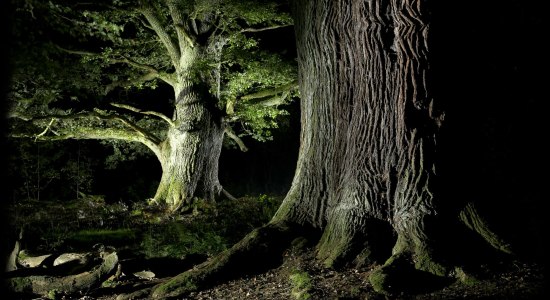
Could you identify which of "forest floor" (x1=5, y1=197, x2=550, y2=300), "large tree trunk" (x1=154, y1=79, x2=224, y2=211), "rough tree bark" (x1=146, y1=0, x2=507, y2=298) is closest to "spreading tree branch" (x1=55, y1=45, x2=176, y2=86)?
"large tree trunk" (x1=154, y1=79, x2=224, y2=211)

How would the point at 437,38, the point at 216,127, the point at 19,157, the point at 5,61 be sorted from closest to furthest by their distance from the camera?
the point at 5,61 < the point at 437,38 < the point at 216,127 < the point at 19,157

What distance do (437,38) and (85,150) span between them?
16.4 meters

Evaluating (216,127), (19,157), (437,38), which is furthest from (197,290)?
(19,157)

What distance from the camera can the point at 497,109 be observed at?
509cm

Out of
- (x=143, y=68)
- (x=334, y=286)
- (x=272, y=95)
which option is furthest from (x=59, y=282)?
(x=272, y=95)

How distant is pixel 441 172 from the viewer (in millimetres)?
4836

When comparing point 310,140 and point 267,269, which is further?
point 310,140

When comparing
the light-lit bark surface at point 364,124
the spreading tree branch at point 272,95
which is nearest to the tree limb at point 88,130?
the spreading tree branch at point 272,95

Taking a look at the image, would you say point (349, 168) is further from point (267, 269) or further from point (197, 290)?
point (197, 290)

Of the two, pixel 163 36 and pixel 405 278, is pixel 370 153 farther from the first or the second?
pixel 163 36

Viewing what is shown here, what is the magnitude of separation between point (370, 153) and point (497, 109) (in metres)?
1.55

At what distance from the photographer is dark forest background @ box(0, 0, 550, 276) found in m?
4.79

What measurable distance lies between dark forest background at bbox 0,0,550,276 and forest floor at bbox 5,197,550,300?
71cm

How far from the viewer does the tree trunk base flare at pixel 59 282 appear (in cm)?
548
